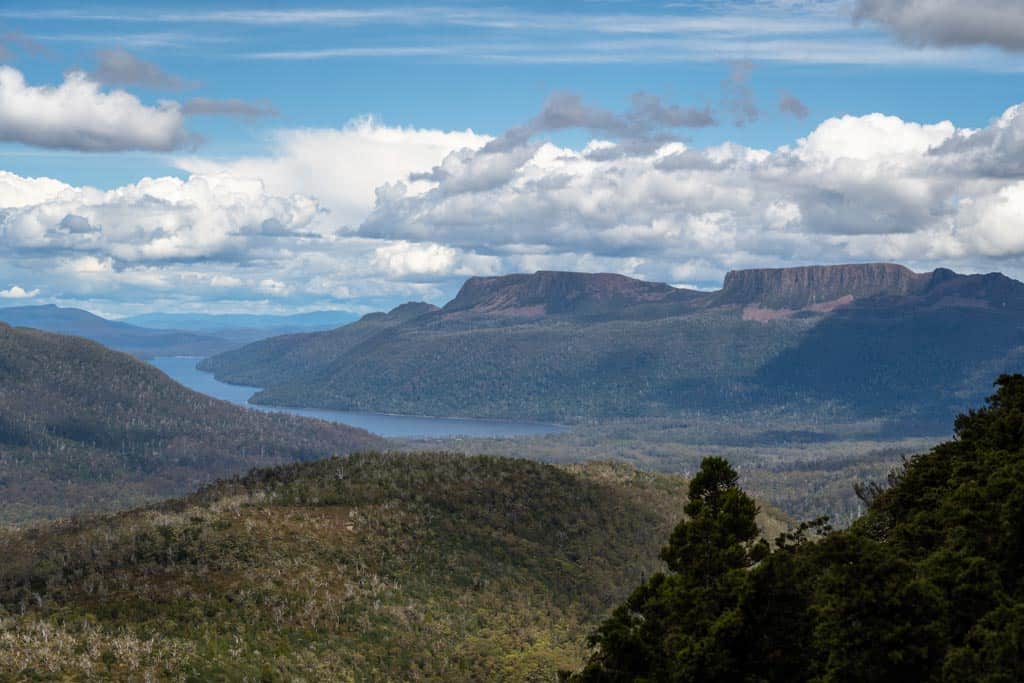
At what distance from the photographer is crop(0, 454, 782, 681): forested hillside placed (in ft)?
231

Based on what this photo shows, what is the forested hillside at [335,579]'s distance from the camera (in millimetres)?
70500

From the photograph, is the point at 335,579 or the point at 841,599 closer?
the point at 841,599

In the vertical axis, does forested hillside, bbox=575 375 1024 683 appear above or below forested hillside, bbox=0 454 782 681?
above

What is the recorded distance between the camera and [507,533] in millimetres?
127500

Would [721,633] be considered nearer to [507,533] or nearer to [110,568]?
[110,568]

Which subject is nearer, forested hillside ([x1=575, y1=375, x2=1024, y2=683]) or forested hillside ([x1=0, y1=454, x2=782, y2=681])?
forested hillside ([x1=575, y1=375, x2=1024, y2=683])

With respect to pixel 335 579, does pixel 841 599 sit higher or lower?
higher

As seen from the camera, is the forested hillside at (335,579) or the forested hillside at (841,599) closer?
Result: the forested hillside at (841,599)

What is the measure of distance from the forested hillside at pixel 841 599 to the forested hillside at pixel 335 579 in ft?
106

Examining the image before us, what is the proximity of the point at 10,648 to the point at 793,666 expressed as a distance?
4648 cm

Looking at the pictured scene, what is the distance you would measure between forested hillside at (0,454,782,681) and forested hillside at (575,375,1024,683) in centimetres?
3222

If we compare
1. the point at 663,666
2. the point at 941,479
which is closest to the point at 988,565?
the point at 663,666

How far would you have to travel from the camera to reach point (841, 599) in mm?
39844

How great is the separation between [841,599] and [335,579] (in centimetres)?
6418
